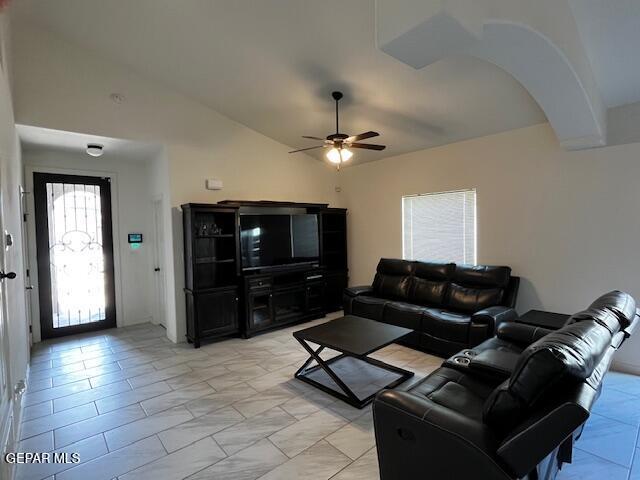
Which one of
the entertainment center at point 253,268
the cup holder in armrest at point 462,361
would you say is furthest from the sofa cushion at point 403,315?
the entertainment center at point 253,268

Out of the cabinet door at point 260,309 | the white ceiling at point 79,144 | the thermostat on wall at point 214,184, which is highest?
the white ceiling at point 79,144

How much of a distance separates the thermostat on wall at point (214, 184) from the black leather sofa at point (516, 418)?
146 inches

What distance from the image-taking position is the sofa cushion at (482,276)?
387cm

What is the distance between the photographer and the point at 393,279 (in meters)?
4.81

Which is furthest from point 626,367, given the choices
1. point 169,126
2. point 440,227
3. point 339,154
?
point 169,126

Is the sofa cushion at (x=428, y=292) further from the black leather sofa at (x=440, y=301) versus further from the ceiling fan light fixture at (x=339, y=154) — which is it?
the ceiling fan light fixture at (x=339, y=154)

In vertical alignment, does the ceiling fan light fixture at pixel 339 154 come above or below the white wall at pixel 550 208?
above

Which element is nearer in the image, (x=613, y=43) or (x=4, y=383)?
(x=4, y=383)

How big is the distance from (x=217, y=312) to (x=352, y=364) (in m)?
1.88

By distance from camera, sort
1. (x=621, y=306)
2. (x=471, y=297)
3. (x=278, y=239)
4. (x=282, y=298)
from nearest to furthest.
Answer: (x=621, y=306), (x=471, y=297), (x=282, y=298), (x=278, y=239)

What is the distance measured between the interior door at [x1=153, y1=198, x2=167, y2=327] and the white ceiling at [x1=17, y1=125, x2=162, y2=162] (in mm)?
723

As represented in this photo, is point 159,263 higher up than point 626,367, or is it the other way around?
point 159,263

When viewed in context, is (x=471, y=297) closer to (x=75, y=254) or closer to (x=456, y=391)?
(x=456, y=391)

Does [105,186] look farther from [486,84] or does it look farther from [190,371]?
[486,84]
